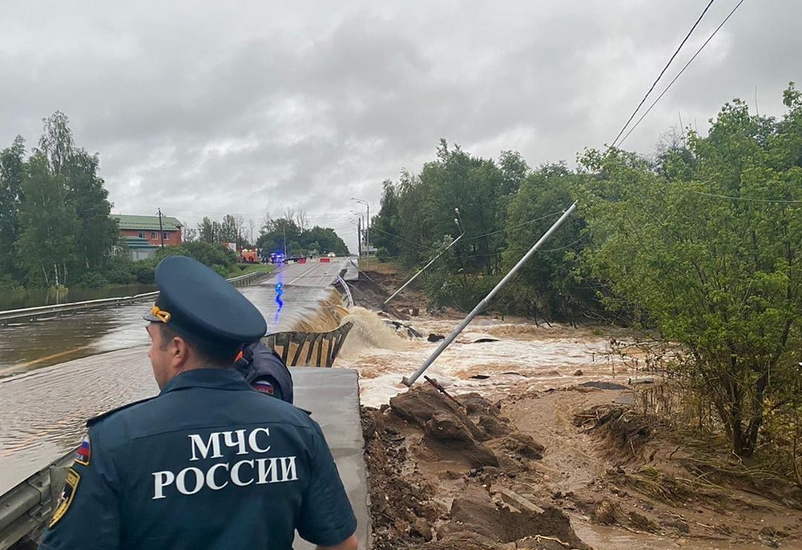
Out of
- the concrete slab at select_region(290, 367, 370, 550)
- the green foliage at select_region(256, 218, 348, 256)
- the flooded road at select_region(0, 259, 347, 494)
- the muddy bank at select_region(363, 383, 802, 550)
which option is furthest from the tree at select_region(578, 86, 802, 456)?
the green foliage at select_region(256, 218, 348, 256)

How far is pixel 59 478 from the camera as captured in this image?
4.55 m

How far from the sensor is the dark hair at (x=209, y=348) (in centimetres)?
179

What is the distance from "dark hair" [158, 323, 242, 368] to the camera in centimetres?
179

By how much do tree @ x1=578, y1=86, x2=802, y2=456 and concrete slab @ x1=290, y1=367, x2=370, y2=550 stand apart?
15.8 feet

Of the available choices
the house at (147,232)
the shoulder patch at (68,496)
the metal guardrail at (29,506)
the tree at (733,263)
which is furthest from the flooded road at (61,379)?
the house at (147,232)

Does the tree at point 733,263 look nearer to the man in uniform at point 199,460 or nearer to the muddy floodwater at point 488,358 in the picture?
the muddy floodwater at point 488,358

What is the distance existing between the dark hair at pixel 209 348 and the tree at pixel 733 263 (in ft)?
25.3

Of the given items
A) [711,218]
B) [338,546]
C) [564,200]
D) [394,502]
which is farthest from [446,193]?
[338,546]

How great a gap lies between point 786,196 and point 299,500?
28.8ft

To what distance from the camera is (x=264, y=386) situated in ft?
9.64

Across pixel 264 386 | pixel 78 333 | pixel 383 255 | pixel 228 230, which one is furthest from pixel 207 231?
pixel 264 386

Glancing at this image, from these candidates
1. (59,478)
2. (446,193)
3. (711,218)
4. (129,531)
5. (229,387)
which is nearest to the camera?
(129,531)

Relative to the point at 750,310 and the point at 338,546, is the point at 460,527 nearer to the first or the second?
the point at 338,546

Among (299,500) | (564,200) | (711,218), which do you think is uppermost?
(564,200)
